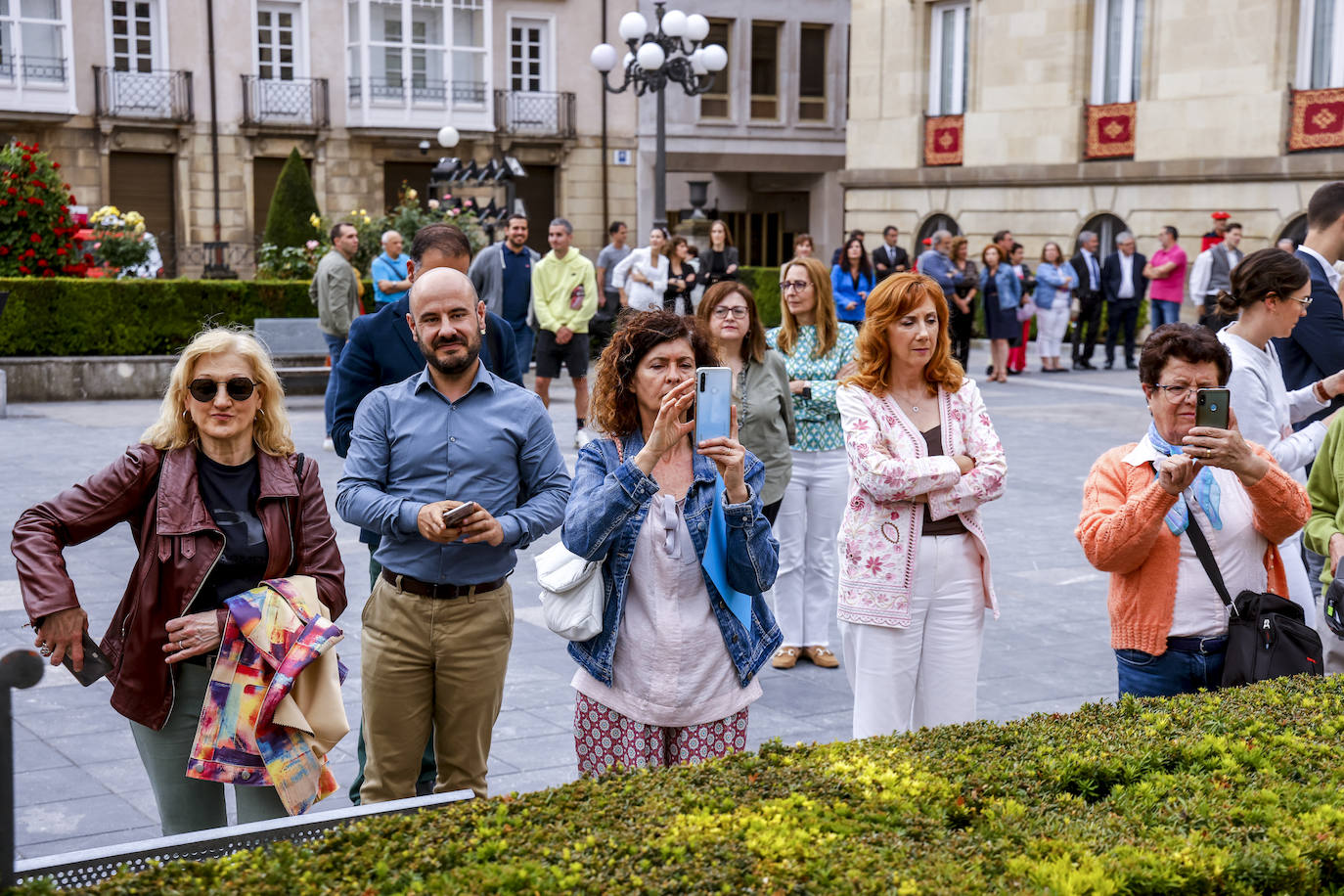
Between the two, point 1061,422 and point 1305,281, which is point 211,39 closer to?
point 1061,422

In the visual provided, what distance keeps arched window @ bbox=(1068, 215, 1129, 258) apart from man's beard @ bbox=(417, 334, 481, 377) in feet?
81.8

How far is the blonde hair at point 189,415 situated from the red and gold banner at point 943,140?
27.1 metres

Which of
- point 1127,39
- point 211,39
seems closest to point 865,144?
point 1127,39

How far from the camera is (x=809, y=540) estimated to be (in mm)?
7176

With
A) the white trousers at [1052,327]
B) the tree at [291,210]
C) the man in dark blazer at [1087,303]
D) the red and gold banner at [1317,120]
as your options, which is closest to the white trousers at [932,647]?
the white trousers at [1052,327]

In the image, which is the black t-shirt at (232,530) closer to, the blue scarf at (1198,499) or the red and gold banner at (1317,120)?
the blue scarf at (1198,499)

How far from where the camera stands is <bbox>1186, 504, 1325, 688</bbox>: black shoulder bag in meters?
4.18

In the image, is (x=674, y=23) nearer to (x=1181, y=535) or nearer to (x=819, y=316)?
(x=819, y=316)

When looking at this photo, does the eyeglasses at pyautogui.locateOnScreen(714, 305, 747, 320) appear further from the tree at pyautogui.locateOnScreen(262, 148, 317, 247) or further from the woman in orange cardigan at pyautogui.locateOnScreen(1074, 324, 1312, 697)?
the tree at pyautogui.locateOnScreen(262, 148, 317, 247)

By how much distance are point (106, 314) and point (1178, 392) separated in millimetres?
15207

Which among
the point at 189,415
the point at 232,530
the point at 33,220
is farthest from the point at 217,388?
the point at 33,220

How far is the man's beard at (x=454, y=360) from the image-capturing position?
421 centimetres

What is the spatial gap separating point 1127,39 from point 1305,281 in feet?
75.4

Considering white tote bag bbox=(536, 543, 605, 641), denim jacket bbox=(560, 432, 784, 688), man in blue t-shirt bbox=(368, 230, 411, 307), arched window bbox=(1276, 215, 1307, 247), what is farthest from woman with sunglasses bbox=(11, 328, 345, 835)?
arched window bbox=(1276, 215, 1307, 247)
